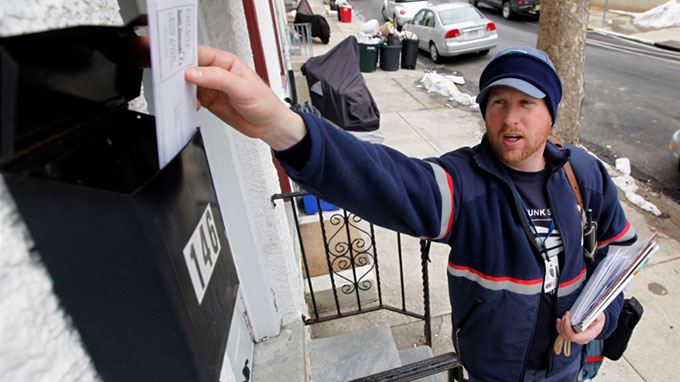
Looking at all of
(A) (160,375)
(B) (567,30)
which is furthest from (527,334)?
(B) (567,30)

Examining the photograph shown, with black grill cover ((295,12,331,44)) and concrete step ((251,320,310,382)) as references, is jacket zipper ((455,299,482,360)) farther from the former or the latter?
black grill cover ((295,12,331,44))

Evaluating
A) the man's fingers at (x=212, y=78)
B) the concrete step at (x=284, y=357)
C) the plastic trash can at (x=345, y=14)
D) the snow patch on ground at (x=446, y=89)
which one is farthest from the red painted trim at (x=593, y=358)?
the plastic trash can at (x=345, y=14)

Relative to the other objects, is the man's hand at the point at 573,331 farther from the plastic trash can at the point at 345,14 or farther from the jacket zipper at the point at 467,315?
the plastic trash can at the point at 345,14

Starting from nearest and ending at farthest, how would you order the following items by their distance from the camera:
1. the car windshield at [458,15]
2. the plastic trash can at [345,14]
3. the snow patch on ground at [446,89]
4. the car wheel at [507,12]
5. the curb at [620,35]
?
1. the snow patch on ground at [446,89]
2. the car windshield at [458,15]
3. the curb at [620,35]
4. the car wheel at [507,12]
5. the plastic trash can at [345,14]

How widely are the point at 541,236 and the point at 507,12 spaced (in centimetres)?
1906

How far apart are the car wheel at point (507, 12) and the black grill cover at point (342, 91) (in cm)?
1430

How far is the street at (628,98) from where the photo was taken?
5.95 meters

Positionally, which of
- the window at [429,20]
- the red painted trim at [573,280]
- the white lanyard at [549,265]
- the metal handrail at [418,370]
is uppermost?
the window at [429,20]

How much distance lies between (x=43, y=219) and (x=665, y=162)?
7503 mm

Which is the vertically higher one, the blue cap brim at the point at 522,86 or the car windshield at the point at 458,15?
the blue cap brim at the point at 522,86

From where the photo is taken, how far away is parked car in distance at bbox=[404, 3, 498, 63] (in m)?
10.9

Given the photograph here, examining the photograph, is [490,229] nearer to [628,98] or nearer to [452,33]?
[628,98]

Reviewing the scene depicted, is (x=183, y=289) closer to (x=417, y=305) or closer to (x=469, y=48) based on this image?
(x=417, y=305)

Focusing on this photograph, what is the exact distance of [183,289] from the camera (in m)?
0.55
